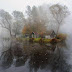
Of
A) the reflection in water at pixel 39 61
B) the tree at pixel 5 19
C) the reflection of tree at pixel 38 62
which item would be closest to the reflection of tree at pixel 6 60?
the reflection in water at pixel 39 61

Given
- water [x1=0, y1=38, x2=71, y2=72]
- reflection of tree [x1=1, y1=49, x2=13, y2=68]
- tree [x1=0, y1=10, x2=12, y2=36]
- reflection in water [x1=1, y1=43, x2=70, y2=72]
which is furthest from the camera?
tree [x1=0, y1=10, x2=12, y2=36]

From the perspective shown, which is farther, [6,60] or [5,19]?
[5,19]

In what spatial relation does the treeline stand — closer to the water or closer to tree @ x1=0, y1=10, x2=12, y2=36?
tree @ x1=0, y1=10, x2=12, y2=36

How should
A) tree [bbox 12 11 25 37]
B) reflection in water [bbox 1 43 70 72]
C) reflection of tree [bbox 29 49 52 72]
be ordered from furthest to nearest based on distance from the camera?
tree [bbox 12 11 25 37] < reflection of tree [bbox 29 49 52 72] < reflection in water [bbox 1 43 70 72]

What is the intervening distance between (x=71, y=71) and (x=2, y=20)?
38753 mm

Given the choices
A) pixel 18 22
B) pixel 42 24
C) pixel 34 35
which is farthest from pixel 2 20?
pixel 42 24

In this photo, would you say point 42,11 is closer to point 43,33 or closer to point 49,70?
point 43,33

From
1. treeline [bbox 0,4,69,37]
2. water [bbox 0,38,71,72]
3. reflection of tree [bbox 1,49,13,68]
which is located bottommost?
reflection of tree [bbox 1,49,13,68]

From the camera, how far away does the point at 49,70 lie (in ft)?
17.1

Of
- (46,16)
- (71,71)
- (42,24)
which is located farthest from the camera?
(46,16)

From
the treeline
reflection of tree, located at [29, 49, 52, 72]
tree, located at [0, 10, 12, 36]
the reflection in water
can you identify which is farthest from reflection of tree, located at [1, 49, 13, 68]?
tree, located at [0, 10, 12, 36]

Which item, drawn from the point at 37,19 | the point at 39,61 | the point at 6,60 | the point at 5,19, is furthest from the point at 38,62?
the point at 5,19

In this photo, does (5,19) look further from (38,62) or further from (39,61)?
(38,62)

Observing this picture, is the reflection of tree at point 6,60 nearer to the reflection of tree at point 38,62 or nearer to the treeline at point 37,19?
the reflection of tree at point 38,62
